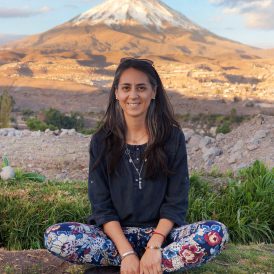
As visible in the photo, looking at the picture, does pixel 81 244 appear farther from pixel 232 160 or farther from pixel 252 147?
pixel 252 147

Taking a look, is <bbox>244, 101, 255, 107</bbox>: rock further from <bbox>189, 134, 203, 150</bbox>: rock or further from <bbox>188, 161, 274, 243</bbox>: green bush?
<bbox>188, 161, 274, 243</bbox>: green bush

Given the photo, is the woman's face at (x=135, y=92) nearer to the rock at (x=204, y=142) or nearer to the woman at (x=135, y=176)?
the woman at (x=135, y=176)

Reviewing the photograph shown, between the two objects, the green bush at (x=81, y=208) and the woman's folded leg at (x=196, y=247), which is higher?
the woman's folded leg at (x=196, y=247)

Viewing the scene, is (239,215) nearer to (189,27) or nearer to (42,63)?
(42,63)

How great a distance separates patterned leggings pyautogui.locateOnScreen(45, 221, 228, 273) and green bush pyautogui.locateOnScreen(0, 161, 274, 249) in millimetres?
1271

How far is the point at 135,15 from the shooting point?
11600cm

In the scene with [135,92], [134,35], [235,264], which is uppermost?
[135,92]

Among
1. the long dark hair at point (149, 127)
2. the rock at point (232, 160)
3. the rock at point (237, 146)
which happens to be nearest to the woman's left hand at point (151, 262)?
the long dark hair at point (149, 127)

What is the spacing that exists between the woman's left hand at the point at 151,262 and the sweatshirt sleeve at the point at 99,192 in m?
0.25

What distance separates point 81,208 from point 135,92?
1704 mm

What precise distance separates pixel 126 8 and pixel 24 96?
83.7 metres

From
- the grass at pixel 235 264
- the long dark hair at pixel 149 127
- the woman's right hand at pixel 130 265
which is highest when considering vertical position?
the long dark hair at pixel 149 127

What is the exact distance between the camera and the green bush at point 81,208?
12.8 feet

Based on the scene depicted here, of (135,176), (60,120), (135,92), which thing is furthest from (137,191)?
(60,120)
